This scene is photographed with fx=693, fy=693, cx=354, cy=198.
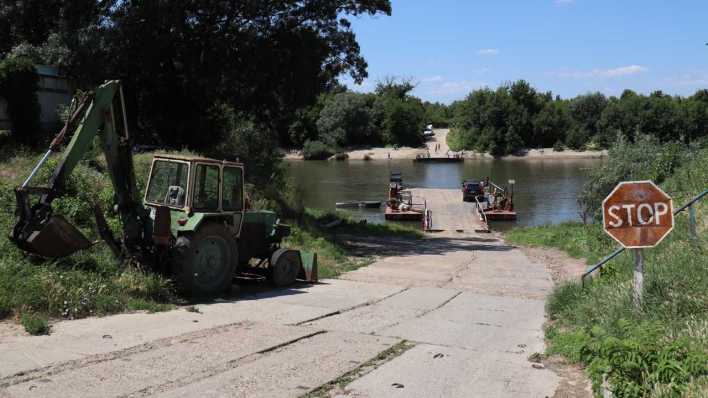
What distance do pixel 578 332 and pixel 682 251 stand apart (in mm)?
2540

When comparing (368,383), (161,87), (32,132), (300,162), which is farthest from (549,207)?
(300,162)

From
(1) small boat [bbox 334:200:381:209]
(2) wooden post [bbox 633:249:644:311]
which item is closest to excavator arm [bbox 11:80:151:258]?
(2) wooden post [bbox 633:249:644:311]

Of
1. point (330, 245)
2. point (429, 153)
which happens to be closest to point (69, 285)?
point (330, 245)

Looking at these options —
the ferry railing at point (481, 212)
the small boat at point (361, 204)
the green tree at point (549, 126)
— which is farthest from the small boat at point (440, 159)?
the ferry railing at point (481, 212)

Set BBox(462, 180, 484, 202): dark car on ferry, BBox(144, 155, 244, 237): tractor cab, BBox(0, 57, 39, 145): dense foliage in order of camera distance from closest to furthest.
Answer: BBox(144, 155, 244, 237): tractor cab < BBox(0, 57, 39, 145): dense foliage < BBox(462, 180, 484, 202): dark car on ferry

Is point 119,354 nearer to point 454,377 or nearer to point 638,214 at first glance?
point 454,377

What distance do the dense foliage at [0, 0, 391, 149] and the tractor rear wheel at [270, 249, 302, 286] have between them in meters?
11.9

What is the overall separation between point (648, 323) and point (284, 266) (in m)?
7.70

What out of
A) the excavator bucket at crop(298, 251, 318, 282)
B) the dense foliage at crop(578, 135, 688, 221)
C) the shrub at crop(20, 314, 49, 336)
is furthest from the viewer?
the dense foliage at crop(578, 135, 688, 221)

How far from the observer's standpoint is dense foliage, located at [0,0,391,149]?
23.3 meters

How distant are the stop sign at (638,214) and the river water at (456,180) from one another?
21.7m

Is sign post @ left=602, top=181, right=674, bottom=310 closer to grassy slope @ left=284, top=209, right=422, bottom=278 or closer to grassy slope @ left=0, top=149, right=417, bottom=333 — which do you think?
grassy slope @ left=0, top=149, right=417, bottom=333

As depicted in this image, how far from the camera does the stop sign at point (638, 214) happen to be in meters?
7.95

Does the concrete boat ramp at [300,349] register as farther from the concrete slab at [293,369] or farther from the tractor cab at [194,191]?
the tractor cab at [194,191]
